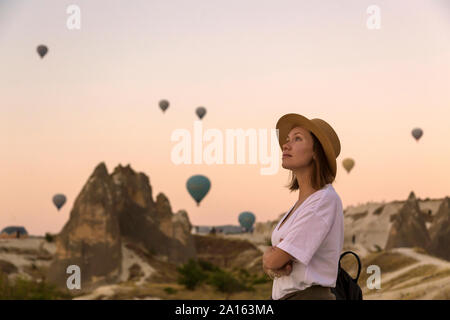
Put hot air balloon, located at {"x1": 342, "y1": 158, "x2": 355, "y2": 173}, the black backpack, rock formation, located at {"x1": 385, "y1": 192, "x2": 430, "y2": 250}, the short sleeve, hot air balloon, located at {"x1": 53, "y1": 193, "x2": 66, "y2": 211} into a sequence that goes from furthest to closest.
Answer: hot air balloon, located at {"x1": 342, "y1": 158, "x2": 355, "y2": 173}, hot air balloon, located at {"x1": 53, "y1": 193, "x2": 66, "y2": 211}, rock formation, located at {"x1": 385, "y1": 192, "x2": 430, "y2": 250}, the black backpack, the short sleeve

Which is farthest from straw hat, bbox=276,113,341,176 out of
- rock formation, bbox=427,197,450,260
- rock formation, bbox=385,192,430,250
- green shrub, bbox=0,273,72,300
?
rock formation, bbox=385,192,430,250

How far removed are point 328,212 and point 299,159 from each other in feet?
1.35

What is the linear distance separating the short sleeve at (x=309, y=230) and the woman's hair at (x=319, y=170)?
0.60ft

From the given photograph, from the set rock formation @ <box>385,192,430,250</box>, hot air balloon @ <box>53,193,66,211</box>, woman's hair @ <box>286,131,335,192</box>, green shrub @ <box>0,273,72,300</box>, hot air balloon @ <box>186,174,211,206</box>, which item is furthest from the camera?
hot air balloon @ <box>186,174,211,206</box>

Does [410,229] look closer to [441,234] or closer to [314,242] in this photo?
[441,234]

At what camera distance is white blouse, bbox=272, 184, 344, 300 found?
3066mm

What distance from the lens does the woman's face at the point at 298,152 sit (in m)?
3.42

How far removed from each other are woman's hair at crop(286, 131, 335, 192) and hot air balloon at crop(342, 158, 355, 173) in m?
44.7

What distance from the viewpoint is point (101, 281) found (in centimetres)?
3847

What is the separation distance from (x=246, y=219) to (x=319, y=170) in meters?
57.4

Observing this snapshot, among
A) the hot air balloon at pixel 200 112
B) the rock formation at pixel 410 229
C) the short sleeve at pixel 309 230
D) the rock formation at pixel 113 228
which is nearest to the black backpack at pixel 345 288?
the short sleeve at pixel 309 230

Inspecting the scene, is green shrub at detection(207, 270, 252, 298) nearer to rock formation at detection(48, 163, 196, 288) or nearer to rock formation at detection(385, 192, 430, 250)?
rock formation at detection(48, 163, 196, 288)

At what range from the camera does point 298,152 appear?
11.3 ft
